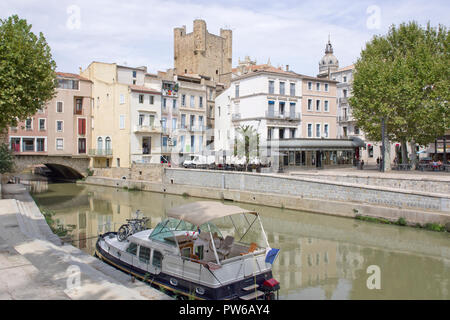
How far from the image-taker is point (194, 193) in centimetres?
3275

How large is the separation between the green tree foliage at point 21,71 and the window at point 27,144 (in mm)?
23898

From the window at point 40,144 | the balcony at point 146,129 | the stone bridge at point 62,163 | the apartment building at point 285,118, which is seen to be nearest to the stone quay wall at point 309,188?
the balcony at point 146,129

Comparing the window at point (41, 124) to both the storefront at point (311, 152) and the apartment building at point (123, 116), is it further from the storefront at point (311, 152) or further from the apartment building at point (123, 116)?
the storefront at point (311, 152)

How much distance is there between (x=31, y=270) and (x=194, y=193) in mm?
23749

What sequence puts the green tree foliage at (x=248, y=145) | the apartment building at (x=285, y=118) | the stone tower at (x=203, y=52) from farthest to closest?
the stone tower at (x=203, y=52)
the apartment building at (x=285, y=118)
the green tree foliage at (x=248, y=145)

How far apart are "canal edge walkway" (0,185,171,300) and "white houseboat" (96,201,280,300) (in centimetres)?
122

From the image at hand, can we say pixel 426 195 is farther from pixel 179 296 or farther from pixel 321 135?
pixel 321 135

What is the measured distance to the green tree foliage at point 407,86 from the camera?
103 ft

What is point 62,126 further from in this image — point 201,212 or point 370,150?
point 370,150

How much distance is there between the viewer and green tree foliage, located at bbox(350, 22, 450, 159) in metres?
31.5

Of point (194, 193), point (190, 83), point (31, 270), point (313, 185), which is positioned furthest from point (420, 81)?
point (31, 270)

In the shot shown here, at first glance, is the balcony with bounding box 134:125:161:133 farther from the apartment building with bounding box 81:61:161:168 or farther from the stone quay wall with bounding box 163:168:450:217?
the stone quay wall with bounding box 163:168:450:217

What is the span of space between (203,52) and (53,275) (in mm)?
66825

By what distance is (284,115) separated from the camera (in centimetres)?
4397
